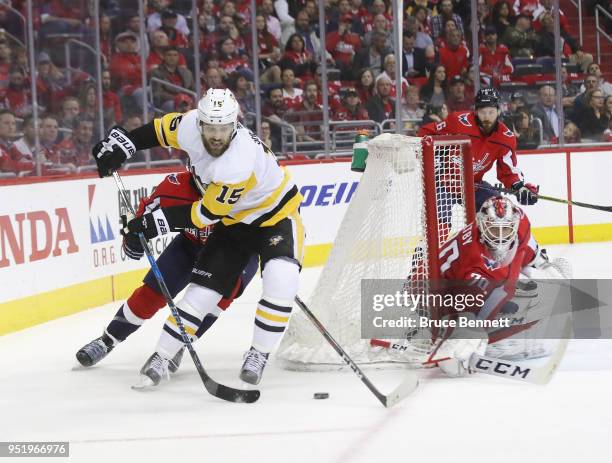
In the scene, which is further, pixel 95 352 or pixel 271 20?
pixel 271 20

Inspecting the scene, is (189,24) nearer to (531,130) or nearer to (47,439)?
(531,130)

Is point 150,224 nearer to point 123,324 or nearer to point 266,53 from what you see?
point 123,324

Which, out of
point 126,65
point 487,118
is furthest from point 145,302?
point 126,65

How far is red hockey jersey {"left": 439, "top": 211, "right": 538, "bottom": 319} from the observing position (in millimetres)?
4715

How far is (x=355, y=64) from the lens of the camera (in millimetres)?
9461

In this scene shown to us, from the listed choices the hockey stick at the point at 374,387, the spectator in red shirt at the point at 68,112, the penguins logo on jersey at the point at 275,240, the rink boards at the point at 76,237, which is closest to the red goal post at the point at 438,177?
the hockey stick at the point at 374,387

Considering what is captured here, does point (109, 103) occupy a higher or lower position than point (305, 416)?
higher

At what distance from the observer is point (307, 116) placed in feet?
29.9

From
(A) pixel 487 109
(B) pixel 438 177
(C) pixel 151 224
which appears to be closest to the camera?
(C) pixel 151 224

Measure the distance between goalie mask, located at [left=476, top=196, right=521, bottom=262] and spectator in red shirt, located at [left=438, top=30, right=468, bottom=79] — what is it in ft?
15.7

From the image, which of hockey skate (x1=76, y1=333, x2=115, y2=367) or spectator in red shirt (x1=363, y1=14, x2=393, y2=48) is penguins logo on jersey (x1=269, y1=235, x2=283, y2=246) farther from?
spectator in red shirt (x1=363, y1=14, x2=393, y2=48)

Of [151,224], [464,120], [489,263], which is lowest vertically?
[489,263]

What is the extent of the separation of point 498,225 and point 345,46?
5.04 meters

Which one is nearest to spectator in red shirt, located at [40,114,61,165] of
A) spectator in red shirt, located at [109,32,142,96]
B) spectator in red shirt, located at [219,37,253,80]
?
spectator in red shirt, located at [109,32,142,96]
